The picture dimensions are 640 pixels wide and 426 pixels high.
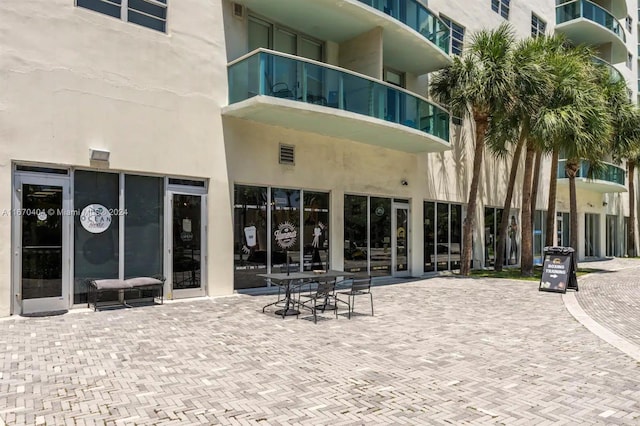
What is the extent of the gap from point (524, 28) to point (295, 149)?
55.4 feet

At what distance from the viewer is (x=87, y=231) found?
9.66 metres

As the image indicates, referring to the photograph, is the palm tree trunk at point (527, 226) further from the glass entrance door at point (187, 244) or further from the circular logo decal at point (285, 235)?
the glass entrance door at point (187, 244)

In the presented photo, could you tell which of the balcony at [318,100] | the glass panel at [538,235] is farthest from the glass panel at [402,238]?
the glass panel at [538,235]

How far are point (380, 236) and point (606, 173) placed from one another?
1797 centimetres

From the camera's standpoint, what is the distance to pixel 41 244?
9062 mm

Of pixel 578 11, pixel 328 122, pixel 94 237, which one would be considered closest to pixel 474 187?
pixel 328 122

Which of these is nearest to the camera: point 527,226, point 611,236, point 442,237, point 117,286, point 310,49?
point 117,286

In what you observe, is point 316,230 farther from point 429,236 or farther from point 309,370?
point 309,370

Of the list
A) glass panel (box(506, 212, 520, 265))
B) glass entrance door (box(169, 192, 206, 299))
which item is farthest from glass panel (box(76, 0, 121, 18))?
glass panel (box(506, 212, 520, 265))

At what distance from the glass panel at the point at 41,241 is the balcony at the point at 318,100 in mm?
4419

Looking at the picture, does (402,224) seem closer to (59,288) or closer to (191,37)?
(191,37)

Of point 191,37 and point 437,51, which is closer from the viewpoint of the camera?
point 191,37

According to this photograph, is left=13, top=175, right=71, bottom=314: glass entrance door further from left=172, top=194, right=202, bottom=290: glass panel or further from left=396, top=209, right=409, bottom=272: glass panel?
left=396, top=209, right=409, bottom=272: glass panel

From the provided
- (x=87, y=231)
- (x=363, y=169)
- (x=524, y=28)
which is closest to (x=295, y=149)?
(x=363, y=169)
